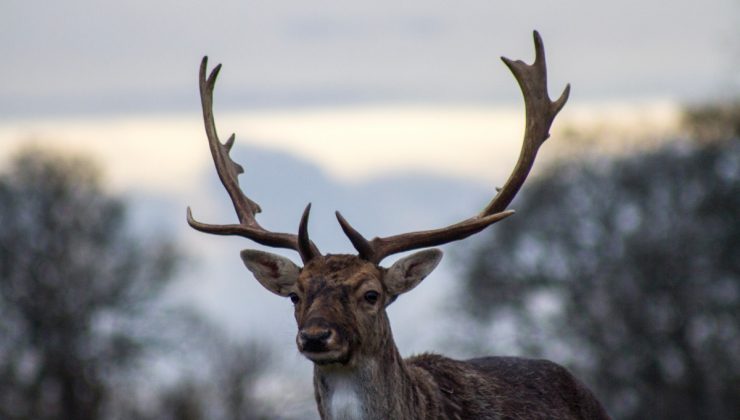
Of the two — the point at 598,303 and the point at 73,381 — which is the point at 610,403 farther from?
the point at 73,381

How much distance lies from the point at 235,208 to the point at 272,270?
3.51 ft

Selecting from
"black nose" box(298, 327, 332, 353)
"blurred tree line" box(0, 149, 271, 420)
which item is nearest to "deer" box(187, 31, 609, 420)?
"black nose" box(298, 327, 332, 353)

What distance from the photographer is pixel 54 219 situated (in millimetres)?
62312

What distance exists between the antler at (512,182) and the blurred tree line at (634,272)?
41.4 meters

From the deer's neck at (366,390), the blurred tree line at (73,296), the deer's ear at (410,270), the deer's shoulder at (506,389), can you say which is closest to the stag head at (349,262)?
the deer's ear at (410,270)

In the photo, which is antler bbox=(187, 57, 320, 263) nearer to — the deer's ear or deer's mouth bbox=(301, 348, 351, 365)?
the deer's ear

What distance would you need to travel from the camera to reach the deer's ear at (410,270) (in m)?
15.7

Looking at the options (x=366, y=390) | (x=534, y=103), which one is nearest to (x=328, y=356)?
(x=366, y=390)

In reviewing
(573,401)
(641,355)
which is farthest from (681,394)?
(573,401)

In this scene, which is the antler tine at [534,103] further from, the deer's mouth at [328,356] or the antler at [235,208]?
the deer's mouth at [328,356]

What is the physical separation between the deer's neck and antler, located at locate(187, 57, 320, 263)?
3.67 ft

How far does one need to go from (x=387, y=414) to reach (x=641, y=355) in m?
47.9

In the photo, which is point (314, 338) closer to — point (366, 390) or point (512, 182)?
point (366, 390)

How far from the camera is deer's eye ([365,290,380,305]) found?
15.2 m
